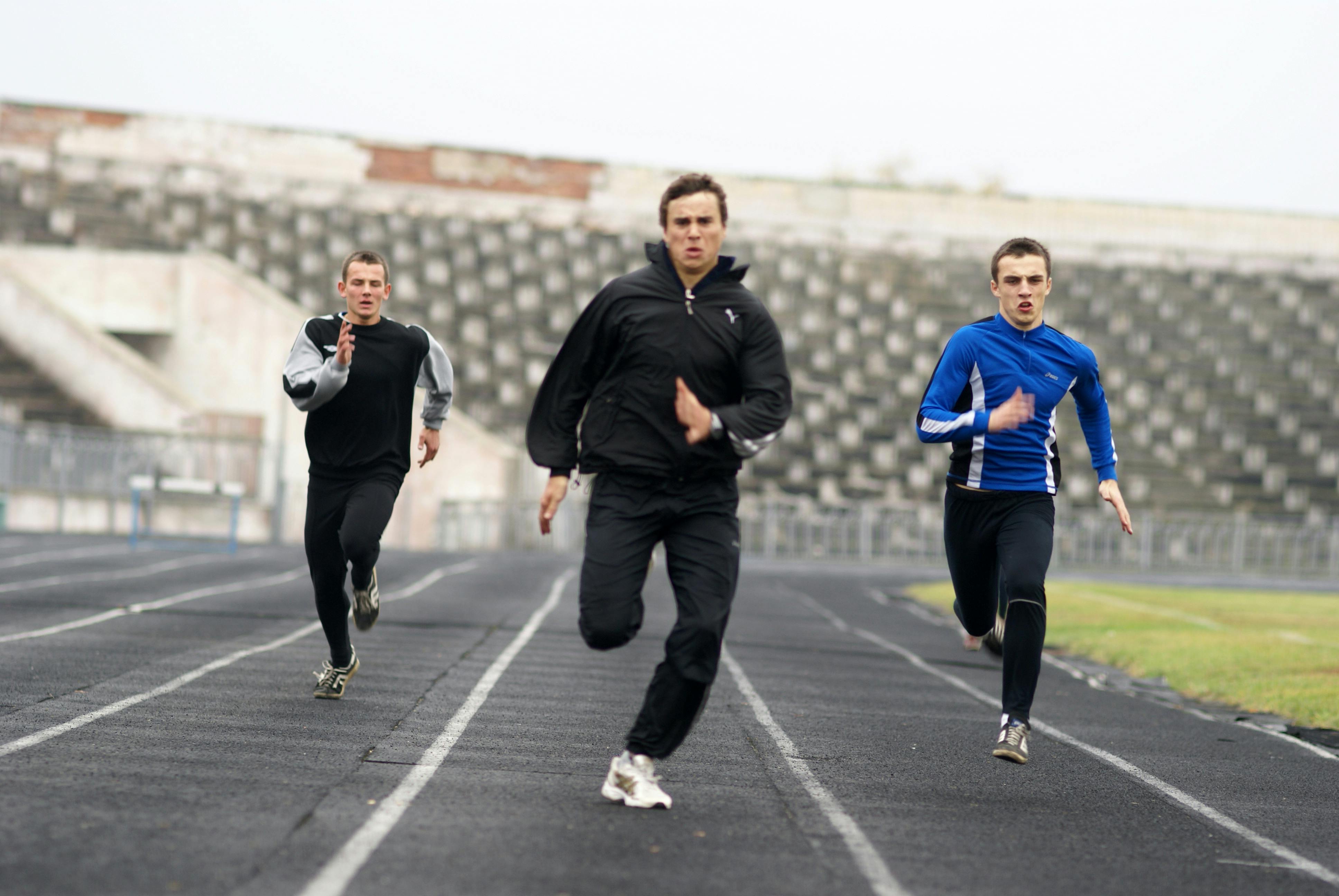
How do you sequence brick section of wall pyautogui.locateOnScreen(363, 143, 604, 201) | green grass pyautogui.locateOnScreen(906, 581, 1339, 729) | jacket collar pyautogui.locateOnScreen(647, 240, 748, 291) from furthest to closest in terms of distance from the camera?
brick section of wall pyautogui.locateOnScreen(363, 143, 604, 201) → green grass pyautogui.locateOnScreen(906, 581, 1339, 729) → jacket collar pyautogui.locateOnScreen(647, 240, 748, 291)

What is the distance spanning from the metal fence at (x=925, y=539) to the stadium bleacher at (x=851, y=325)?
2.64m

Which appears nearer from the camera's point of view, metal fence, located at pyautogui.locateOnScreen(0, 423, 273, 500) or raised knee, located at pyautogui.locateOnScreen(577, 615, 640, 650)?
raised knee, located at pyautogui.locateOnScreen(577, 615, 640, 650)

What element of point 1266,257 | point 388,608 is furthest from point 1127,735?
point 1266,257

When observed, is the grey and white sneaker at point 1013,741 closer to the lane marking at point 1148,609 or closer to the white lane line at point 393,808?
the white lane line at point 393,808

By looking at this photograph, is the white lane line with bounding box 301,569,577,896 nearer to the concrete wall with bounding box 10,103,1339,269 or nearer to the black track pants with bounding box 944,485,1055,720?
the black track pants with bounding box 944,485,1055,720

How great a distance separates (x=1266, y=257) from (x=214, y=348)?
2740 cm

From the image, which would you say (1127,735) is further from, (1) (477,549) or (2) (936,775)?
(1) (477,549)

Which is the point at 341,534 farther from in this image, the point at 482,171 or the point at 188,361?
the point at 482,171

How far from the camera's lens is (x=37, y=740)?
655 centimetres

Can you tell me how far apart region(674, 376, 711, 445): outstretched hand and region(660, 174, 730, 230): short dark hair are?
2.12 feet

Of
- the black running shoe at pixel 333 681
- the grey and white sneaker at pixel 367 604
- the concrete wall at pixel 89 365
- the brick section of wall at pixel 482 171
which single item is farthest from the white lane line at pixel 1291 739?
the brick section of wall at pixel 482 171

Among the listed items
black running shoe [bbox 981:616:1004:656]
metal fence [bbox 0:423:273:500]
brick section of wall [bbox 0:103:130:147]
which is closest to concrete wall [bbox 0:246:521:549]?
metal fence [bbox 0:423:273:500]

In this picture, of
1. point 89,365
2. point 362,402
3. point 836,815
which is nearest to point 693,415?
point 836,815

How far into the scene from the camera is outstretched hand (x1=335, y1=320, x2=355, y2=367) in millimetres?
7793
